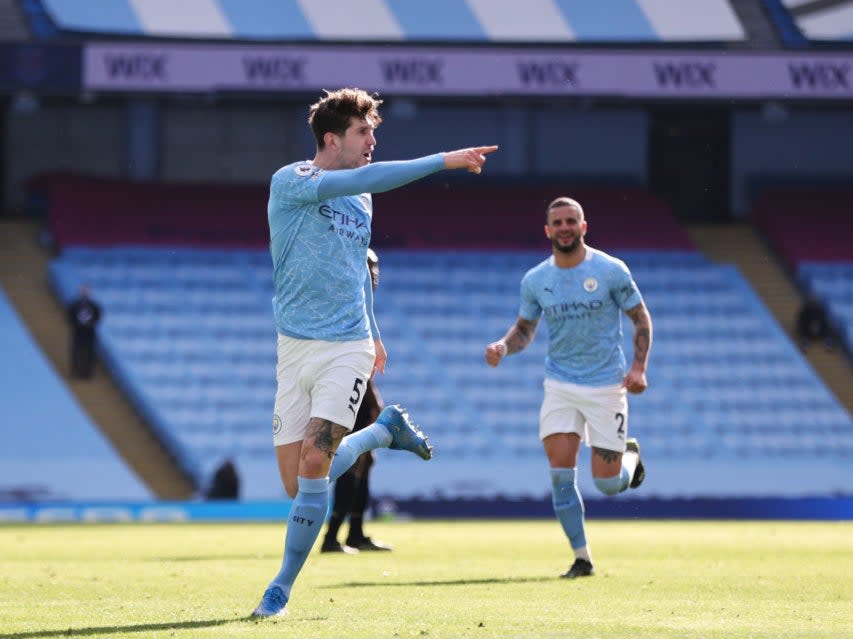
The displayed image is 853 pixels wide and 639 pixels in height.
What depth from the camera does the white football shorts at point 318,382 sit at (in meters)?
7.91

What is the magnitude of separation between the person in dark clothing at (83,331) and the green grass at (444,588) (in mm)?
10060

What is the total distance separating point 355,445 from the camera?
337 inches

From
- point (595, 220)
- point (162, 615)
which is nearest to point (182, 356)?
point (595, 220)

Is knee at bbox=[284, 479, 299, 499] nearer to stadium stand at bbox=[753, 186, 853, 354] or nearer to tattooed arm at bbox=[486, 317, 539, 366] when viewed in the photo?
tattooed arm at bbox=[486, 317, 539, 366]

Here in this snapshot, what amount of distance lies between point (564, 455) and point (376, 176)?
13.2 feet

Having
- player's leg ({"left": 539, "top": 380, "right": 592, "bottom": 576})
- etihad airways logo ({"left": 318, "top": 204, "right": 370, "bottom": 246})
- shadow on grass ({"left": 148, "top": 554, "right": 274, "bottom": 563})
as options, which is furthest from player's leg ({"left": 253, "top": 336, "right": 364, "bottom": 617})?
shadow on grass ({"left": 148, "top": 554, "right": 274, "bottom": 563})

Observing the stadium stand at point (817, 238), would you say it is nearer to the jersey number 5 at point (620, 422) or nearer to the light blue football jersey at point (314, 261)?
the jersey number 5 at point (620, 422)

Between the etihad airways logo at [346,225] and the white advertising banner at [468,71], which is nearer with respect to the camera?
the etihad airways logo at [346,225]

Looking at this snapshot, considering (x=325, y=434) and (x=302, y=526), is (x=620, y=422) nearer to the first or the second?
(x=325, y=434)

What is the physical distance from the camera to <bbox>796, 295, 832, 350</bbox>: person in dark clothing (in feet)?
98.1

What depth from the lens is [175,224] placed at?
30.7 m

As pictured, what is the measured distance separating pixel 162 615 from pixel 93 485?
58.7 ft

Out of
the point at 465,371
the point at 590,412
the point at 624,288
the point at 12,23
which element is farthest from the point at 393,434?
the point at 12,23

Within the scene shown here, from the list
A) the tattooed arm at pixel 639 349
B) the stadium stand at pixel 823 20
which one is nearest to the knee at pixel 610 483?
the tattooed arm at pixel 639 349
